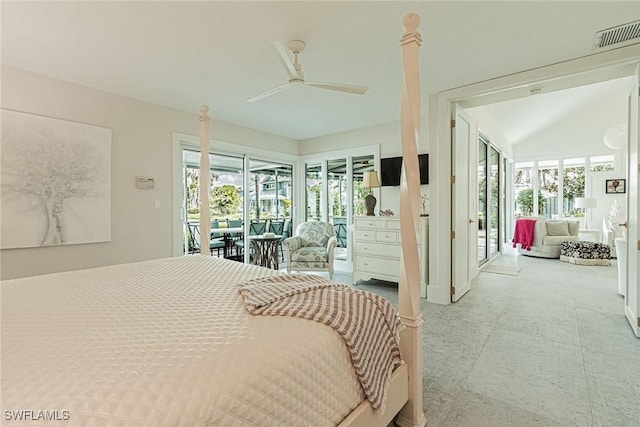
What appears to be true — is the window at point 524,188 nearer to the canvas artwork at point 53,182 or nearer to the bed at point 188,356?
the bed at point 188,356

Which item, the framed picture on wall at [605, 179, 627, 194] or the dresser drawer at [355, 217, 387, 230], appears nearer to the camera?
the dresser drawer at [355, 217, 387, 230]

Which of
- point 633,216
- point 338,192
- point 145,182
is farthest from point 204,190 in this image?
point 633,216

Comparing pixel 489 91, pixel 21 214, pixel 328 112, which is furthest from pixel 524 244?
pixel 21 214

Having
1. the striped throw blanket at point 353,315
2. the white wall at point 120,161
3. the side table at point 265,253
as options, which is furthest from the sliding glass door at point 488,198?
the white wall at point 120,161

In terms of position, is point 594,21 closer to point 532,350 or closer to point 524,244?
point 532,350

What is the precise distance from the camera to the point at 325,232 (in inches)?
185

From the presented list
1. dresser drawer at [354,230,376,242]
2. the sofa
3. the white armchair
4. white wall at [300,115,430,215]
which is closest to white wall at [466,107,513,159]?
white wall at [300,115,430,215]

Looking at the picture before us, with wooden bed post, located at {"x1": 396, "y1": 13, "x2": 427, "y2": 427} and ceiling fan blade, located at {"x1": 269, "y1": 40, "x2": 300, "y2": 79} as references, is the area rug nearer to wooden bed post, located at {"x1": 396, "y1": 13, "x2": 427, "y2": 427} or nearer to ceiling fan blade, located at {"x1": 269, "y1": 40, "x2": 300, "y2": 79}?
wooden bed post, located at {"x1": 396, "y1": 13, "x2": 427, "y2": 427}

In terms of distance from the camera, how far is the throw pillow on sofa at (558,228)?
6082 mm

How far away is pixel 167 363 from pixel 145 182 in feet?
10.7

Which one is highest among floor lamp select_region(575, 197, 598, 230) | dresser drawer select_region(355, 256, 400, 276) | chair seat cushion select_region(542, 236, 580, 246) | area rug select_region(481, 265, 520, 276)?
floor lamp select_region(575, 197, 598, 230)

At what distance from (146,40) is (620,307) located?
519 centimetres

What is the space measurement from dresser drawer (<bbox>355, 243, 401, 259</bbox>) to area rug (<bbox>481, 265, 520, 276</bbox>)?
2.17 m

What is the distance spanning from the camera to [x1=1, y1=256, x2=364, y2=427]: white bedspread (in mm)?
676
